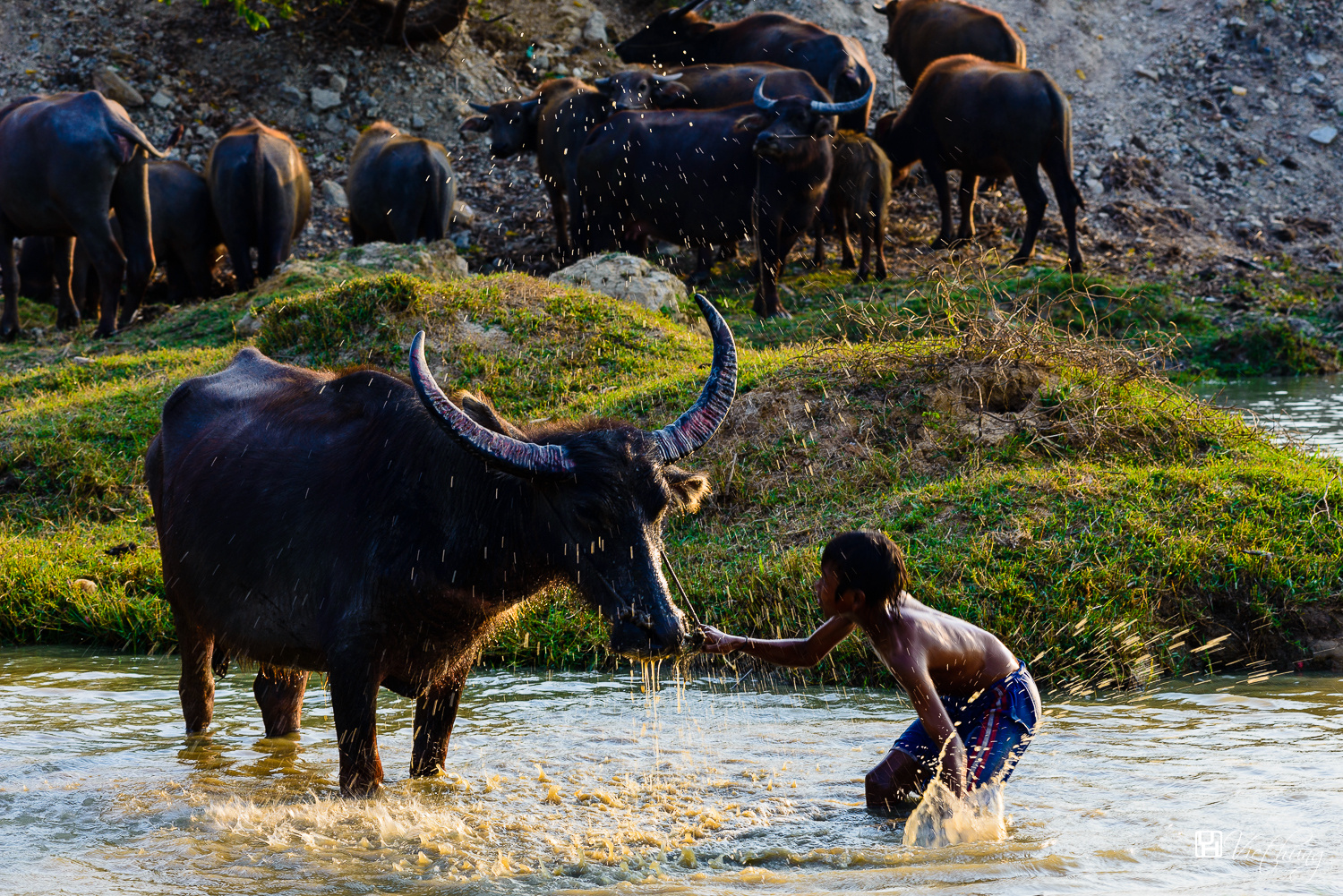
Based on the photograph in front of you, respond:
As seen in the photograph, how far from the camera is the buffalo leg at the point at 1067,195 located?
13.8 m

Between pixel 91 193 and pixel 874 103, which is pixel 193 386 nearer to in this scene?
pixel 91 193

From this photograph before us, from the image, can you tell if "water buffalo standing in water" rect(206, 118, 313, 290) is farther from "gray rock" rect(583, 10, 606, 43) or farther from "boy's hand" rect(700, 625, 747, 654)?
"boy's hand" rect(700, 625, 747, 654)

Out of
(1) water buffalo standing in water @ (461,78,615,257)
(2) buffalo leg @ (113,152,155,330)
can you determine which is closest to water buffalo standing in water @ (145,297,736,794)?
(2) buffalo leg @ (113,152,155,330)

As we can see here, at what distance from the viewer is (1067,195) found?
14.0m

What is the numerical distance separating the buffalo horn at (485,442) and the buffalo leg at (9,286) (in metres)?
10.4

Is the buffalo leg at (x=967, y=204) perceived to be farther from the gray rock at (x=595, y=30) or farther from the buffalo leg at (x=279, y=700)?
the buffalo leg at (x=279, y=700)

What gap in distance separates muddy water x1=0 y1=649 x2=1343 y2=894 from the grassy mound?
16.7 inches


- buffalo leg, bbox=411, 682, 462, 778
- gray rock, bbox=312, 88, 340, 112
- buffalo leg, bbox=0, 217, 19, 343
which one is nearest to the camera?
buffalo leg, bbox=411, 682, 462, 778

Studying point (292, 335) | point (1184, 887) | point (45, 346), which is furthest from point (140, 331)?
point (1184, 887)

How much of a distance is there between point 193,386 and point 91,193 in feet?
25.9

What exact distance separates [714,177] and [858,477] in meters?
6.37

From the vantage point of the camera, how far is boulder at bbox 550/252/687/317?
11156 millimetres

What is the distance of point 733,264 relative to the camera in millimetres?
14320

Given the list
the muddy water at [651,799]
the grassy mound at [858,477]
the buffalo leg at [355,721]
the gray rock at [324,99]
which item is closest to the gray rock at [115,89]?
the gray rock at [324,99]
